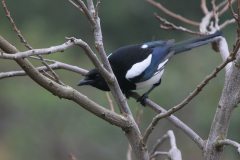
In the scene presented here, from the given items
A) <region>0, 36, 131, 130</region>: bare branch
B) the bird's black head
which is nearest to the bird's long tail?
the bird's black head

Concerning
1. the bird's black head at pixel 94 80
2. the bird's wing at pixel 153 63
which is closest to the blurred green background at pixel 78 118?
the bird's wing at pixel 153 63

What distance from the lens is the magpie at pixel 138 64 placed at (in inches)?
57.5

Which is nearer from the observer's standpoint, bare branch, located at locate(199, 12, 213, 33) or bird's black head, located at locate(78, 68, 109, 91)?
bird's black head, located at locate(78, 68, 109, 91)

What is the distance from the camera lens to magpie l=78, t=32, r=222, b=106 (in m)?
1.46

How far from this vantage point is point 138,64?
1.59m

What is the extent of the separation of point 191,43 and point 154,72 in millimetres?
267

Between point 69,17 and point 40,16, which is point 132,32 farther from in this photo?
point 40,16

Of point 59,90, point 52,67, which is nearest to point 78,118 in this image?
point 52,67

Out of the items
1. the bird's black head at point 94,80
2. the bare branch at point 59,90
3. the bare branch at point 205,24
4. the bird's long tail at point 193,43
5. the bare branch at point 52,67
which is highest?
the bare branch at point 205,24

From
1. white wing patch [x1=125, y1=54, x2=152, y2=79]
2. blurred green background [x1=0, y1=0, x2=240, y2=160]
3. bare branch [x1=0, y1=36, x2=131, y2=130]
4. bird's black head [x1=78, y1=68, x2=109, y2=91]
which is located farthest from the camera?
blurred green background [x1=0, y1=0, x2=240, y2=160]

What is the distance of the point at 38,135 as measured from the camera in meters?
4.26

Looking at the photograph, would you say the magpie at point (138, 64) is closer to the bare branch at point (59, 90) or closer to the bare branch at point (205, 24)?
the bare branch at point (205, 24)

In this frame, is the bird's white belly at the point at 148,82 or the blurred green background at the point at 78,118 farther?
the blurred green background at the point at 78,118

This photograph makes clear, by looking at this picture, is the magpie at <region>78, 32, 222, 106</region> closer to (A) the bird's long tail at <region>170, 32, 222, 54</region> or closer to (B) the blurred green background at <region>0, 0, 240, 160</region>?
(A) the bird's long tail at <region>170, 32, 222, 54</region>
